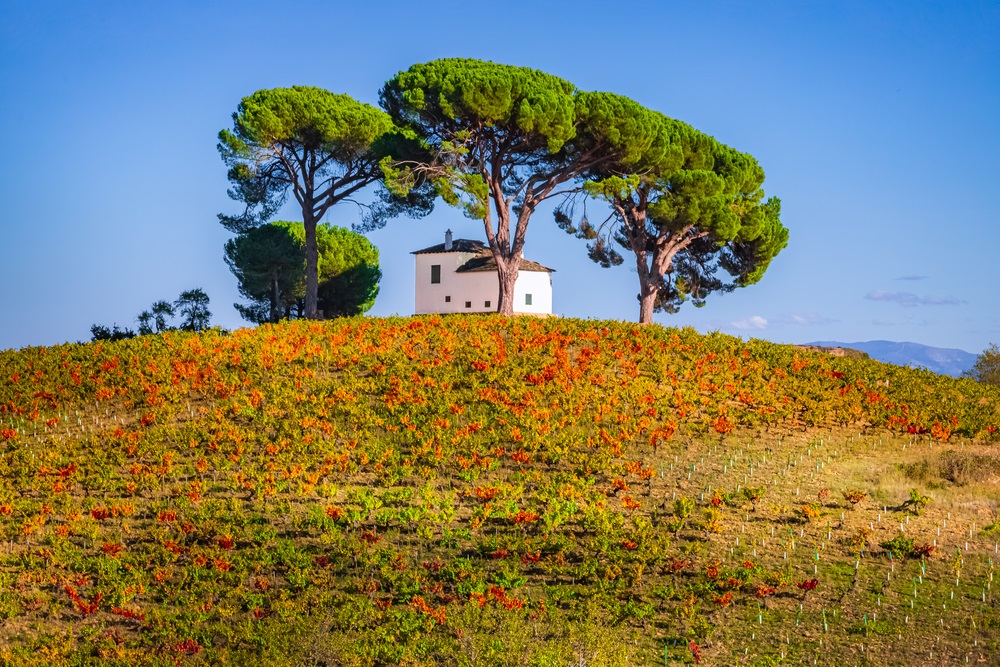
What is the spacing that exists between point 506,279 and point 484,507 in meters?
24.9

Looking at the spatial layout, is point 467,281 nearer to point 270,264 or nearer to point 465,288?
point 465,288

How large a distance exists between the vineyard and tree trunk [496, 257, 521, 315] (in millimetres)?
14649

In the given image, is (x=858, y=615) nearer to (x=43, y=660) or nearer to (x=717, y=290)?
(x=43, y=660)

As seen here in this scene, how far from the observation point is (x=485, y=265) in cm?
4722

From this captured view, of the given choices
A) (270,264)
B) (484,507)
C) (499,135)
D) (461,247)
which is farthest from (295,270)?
(484,507)

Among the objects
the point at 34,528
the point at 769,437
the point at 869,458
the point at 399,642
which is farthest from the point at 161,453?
the point at 869,458

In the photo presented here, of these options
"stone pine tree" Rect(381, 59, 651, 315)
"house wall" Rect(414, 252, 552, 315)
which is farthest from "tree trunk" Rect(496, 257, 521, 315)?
"house wall" Rect(414, 252, 552, 315)

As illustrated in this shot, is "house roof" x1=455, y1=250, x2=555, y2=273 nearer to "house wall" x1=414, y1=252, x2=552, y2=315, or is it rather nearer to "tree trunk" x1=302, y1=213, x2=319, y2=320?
"house wall" x1=414, y1=252, x2=552, y2=315

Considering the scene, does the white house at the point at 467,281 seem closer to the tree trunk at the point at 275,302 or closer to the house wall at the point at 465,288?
the house wall at the point at 465,288

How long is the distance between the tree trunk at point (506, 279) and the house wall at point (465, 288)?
7.81 meters

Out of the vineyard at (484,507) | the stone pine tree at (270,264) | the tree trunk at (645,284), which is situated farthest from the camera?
the stone pine tree at (270,264)

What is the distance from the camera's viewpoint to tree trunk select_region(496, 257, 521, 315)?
38094mm

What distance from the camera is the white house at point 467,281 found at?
46938mm

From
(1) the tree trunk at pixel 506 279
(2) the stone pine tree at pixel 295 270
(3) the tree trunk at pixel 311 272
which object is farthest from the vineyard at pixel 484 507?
(2) the stone pine tree at pixel 295 270
